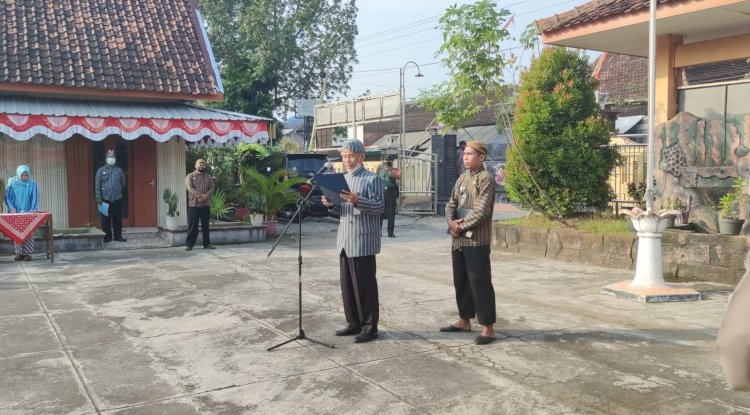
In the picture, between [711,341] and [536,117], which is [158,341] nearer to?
[711,341]

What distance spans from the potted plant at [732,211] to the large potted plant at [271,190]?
27.0ft

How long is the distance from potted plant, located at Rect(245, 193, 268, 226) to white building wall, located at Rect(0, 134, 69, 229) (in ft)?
12.0

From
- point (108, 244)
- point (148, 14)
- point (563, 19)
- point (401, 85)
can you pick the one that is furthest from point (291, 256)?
point (401, 85)

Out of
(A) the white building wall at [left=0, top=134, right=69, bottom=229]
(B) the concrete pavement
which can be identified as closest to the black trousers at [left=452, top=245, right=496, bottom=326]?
(B) the concrete pavement

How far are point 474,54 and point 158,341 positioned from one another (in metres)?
6.90

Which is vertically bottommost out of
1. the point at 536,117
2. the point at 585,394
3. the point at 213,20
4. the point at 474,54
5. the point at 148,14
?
the point at 585,394

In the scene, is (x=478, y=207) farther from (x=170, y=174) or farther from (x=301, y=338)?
(x=170, y=174)

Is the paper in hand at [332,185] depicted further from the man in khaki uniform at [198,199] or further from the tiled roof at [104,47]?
the tiled roof at [104,47]

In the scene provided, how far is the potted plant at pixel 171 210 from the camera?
524 inches

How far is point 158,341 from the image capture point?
5957mm

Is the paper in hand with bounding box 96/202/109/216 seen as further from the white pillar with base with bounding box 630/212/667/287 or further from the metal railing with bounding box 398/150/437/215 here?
the white pillar with base with bounding box 630/212/667/287

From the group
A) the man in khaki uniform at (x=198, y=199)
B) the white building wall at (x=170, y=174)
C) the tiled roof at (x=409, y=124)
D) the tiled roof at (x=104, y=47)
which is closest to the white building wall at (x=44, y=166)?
the tiled roof at (x=104, y=47)

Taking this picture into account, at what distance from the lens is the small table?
10734mm

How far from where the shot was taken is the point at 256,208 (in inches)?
553
